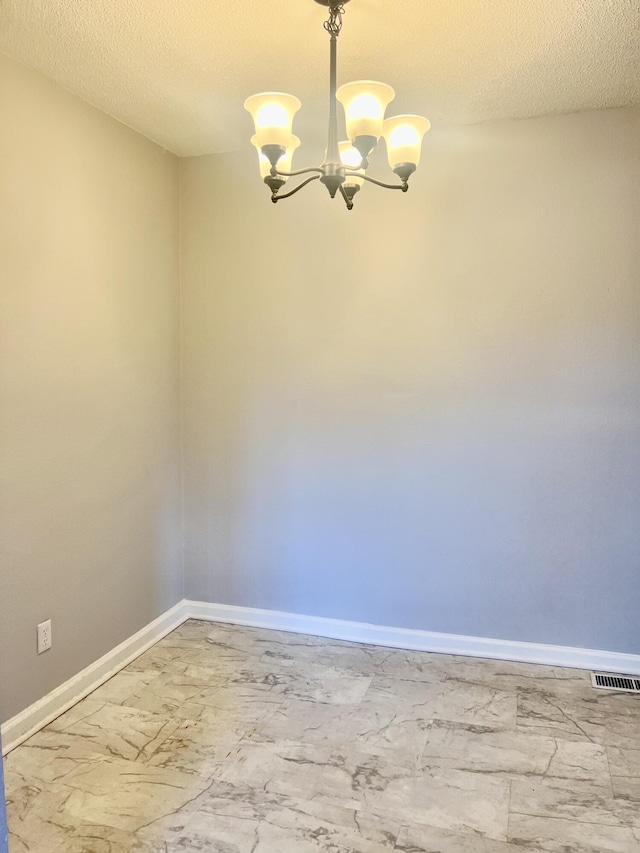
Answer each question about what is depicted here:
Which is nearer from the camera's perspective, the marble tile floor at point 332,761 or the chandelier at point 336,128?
the chandelier at point 336,128

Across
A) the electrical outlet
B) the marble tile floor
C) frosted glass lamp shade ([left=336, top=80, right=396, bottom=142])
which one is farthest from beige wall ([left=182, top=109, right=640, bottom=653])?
frosted glass lamp shade ([left=336, top=80, right=396, bottom=142])

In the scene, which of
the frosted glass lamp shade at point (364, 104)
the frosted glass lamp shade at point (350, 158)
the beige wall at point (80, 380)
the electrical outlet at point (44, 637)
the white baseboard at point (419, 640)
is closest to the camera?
the frosted glass lamp shade at point (364, 104)

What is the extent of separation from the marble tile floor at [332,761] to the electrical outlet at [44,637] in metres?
0.28

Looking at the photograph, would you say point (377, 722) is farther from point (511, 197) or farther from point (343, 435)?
point (511, 197)

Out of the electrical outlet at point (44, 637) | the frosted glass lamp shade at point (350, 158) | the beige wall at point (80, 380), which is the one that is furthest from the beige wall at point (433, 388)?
the electrical outlet at point (44, 637)

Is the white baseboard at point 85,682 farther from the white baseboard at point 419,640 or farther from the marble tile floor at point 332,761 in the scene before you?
the white baseboard at point 419,640

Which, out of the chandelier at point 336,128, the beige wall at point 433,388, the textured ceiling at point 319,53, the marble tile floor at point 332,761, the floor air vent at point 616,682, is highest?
the textured ceiling at point 319,53

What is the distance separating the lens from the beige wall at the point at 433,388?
2.66 metres

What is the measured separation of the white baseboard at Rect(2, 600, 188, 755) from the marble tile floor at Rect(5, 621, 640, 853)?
4cm

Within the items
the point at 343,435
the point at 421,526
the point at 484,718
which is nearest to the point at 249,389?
the point at 343,435

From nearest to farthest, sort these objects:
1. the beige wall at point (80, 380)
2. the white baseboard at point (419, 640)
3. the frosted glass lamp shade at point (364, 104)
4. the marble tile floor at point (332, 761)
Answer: the frosted glass lamp shade at point (364, 104), the marble tile floor at point (332, 761), the beige wall at point (80, 380), the white baseboard at point (419, 640)

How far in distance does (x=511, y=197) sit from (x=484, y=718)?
6.98 feet

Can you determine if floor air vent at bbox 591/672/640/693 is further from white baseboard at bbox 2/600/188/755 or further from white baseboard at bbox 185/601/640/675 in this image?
white baseboard at bbox 2/600/188/755

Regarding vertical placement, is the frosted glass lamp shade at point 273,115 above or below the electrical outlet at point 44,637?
above
